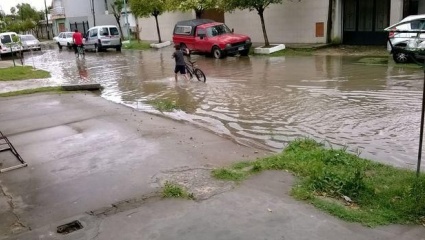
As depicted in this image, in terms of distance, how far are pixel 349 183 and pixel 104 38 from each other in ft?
98.0

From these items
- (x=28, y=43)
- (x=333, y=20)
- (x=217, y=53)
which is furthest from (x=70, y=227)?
(x=28, y=43)

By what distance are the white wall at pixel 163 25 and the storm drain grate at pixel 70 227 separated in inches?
1234

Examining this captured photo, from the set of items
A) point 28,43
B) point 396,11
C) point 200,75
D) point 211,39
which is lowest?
point 200,75

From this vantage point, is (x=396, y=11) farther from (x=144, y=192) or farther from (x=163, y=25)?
(x=163, y=25)

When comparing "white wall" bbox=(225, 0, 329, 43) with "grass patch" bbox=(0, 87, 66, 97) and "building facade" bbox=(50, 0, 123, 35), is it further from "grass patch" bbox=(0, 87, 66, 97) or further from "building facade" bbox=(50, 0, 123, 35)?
"building facade" bbox=(50, 0, 123, 35)

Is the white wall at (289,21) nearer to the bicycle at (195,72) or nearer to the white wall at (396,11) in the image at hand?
the white wall at (396,11)

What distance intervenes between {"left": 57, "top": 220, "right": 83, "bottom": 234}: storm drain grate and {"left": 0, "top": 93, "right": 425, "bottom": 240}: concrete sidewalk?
7 centimetres

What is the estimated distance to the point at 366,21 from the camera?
905 inches

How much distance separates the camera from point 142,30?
137 feet

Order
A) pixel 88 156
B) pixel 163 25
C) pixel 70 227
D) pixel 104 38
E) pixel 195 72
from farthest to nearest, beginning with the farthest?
pixel 163 25 → pixel 104 38 → pixel 195 72 → pixel 88 156 → pixel 70 227

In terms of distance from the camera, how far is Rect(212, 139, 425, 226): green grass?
182 inches

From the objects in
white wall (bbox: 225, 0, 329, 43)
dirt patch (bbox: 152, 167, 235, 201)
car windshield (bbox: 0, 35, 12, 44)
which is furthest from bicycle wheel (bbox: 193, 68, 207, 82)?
car windshield (bbox: 0, 35, 12, 44)

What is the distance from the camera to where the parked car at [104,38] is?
3250 cm

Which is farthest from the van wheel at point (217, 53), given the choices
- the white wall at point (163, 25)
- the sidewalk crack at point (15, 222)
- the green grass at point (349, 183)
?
the sidewalk crack at point (15, 222)
